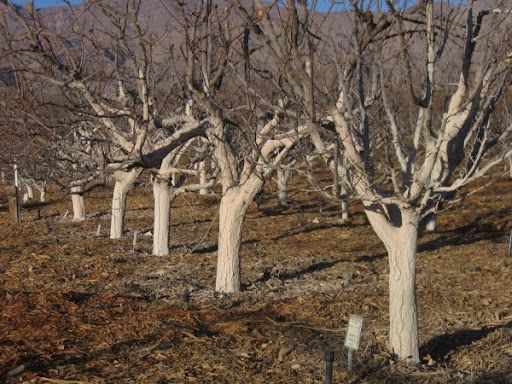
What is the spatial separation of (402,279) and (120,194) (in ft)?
30.0

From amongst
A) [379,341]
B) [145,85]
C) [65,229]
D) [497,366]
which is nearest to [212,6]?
[145,85]

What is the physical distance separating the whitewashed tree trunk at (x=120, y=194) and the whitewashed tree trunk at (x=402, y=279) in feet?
27.4

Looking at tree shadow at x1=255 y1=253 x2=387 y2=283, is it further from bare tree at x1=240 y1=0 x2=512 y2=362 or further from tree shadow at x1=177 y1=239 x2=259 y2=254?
bare tree at x1=240 y1=0 x2=512 y2=362

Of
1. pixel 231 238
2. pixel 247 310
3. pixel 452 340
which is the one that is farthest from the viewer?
pixel 231 238

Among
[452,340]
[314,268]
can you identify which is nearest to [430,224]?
[314,268]

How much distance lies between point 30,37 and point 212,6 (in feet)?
8.69

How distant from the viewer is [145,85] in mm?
8695

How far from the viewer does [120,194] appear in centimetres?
1421

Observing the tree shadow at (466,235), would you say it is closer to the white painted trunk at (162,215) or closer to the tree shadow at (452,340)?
the white painted trunk at (162,215)

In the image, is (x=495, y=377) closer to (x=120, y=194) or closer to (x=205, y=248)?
(x=205, y=248)

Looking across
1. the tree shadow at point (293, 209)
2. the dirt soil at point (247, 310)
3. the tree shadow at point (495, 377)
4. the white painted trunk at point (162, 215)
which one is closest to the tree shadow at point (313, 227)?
the dirt soil at point (247, 310)

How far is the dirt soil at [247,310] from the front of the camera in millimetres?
5953

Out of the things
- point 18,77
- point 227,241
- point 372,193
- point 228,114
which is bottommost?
point 227,241

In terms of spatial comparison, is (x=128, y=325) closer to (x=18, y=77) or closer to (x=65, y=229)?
(x=18, y=77)
